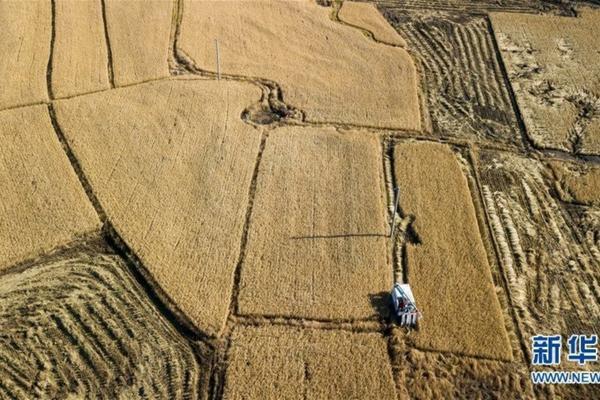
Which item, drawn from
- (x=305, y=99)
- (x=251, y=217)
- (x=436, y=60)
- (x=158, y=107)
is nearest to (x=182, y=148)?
(x=158, y=107)

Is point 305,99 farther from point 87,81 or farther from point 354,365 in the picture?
point 354,365

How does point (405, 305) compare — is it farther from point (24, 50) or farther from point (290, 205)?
point (24, 50)

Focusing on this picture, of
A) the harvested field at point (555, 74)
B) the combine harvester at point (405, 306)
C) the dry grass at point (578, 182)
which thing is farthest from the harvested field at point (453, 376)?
the harvested field at point (555, 74)

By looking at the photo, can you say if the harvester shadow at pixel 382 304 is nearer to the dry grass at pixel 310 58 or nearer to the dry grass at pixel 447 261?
the dry grass at pixel 447 261

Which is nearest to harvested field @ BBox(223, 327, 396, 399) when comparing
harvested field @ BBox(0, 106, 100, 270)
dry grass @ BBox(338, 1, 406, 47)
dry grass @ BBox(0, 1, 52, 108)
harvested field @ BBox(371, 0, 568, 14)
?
harvested field @ BBox(0, 106, 100, 270)

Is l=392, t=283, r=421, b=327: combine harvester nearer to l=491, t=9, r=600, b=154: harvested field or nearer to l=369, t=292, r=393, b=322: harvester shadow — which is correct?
l=369, t=292, r=393, b=322: harvester shadow

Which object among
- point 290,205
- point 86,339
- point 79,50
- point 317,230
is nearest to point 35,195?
point 86,339
